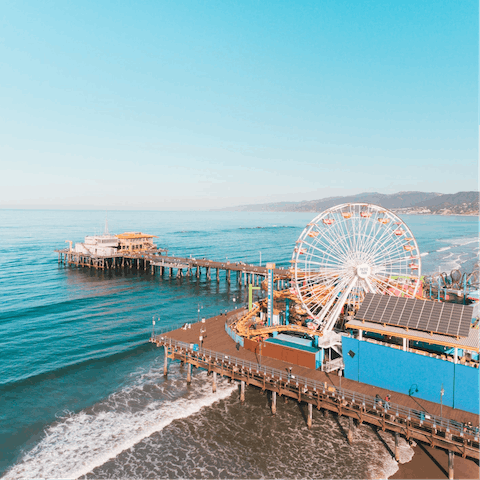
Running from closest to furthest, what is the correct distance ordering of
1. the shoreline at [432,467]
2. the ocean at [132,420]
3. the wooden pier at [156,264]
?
1. the shoreline at [432,467]
2. the ocean at [132,420]
3. the wooden pier at [156,264]

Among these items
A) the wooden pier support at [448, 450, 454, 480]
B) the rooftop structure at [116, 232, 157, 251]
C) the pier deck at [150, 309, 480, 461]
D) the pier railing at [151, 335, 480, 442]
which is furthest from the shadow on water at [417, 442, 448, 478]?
the rooftop structure at [116, 232, 157, 251]

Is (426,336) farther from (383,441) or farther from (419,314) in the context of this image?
(383,441)

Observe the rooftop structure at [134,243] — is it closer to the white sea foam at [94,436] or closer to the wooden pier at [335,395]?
the wooden pier at [335,395]

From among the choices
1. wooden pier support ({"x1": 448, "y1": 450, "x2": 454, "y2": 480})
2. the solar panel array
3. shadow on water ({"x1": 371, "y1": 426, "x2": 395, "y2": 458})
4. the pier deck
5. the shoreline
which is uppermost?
the solar panel array

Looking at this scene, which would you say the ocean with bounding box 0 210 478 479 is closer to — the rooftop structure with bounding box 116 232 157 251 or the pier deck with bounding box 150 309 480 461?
the pier deck with bounding box 150 309 480 461

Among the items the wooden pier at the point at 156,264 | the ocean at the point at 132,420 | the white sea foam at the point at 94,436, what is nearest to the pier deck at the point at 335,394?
the ocean at the point at 132,420

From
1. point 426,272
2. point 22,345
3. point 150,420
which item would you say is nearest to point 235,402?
point 150,420

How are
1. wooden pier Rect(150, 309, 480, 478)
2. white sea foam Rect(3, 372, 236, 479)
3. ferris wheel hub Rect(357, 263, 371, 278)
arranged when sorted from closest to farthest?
wooden pier Rect(150, 309, 480, 478), white sea foam Rect(3, 372, 236, 479), ferris wheel hub Rect(357, 263, 371, 278)
